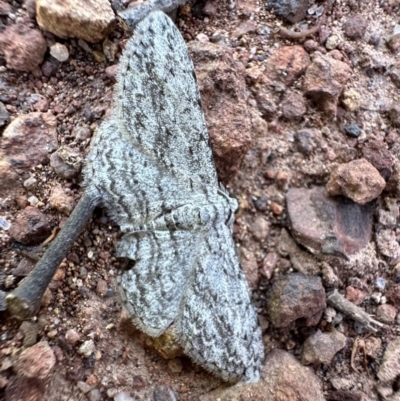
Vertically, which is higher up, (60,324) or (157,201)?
(157,201)

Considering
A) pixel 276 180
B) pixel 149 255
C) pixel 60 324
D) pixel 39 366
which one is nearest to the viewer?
pixel 39 366

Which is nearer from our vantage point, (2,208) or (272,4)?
(2,208)

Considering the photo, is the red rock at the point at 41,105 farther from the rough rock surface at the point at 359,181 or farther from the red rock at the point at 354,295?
the red rock at the point at 354,295

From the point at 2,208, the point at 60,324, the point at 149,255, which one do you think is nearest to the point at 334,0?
the point at 149,255

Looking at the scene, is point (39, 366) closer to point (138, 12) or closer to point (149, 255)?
point (149, 255)

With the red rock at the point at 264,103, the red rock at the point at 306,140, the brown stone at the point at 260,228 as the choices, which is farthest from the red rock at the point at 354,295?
the red rock at the point at 264,103

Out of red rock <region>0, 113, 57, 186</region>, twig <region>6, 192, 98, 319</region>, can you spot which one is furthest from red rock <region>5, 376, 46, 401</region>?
red rock <region>0, 113, 57, 186</region>

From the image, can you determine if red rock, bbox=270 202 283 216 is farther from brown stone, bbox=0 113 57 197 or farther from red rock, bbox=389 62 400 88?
brown stone, bbox=0 113 57 197
